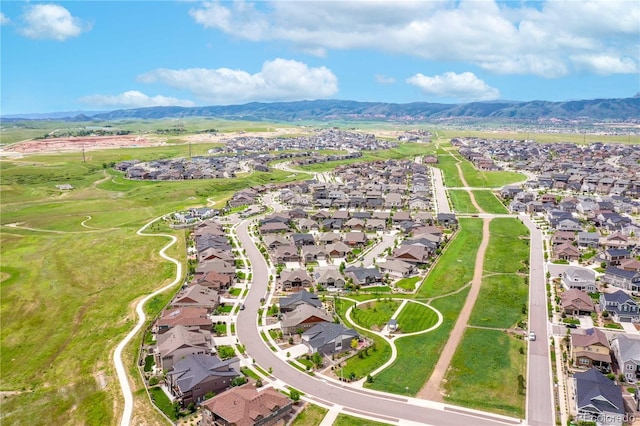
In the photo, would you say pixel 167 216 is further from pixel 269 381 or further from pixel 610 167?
pixel 610 167

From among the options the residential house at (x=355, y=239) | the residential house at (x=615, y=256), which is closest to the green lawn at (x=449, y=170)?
the residential house at (x=355, y=239)

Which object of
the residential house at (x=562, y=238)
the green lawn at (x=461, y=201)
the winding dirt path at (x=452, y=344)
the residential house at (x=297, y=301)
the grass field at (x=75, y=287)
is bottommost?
the grass field at (x=75, y=287)

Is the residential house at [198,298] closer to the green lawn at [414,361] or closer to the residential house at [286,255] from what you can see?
the residential house at [286,255]

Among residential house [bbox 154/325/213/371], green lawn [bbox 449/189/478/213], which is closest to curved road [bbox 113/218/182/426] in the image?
residential house [bbox 154/325/213/371]

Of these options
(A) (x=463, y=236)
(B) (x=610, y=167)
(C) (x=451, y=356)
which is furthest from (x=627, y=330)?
(B) (x=610, y=167)

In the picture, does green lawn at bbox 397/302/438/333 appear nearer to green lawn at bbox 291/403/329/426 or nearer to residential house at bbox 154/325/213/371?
green lawn at bbox 291/403/329/426

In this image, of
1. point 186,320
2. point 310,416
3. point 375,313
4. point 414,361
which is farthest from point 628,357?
point 186,320
